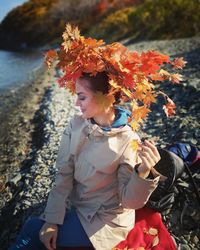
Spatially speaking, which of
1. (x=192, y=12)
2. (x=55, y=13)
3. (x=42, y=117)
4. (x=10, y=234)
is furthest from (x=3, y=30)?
(x=10, y=234)

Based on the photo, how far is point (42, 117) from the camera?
1027cm

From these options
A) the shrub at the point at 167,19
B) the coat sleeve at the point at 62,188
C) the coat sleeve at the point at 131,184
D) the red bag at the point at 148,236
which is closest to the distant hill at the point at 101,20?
the shrub at the point at 167,19

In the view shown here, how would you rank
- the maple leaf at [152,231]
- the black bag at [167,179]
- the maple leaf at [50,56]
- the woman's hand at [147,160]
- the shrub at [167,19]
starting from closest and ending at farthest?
the woman's hand at [147,160], the maple leaf at [50,56], the maple leaf at [152,231], the black bag at [167,179], the shrub at [167,19]

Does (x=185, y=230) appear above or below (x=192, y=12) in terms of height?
above

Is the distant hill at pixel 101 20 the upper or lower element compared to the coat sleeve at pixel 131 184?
lower

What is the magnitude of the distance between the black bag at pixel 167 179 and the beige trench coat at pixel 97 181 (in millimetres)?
440

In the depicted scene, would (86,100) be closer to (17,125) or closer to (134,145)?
(134,145)

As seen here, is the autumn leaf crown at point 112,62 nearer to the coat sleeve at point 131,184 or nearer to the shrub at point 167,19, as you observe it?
the coat sleeve at point 131,184

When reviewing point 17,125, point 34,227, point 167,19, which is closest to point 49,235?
point 34,227

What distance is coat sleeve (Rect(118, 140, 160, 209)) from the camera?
2.89m

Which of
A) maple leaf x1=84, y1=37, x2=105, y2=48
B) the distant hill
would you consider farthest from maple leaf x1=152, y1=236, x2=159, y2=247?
the distant hill

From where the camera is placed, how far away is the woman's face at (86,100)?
3.13m

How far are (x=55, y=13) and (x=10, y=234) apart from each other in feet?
212

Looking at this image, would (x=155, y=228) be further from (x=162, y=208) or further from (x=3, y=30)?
(x=3, y=30)
